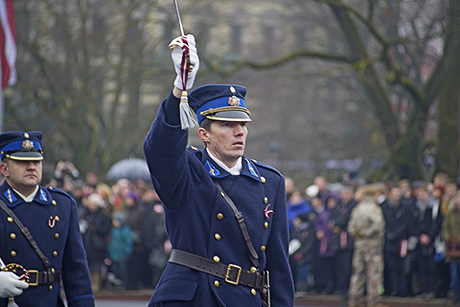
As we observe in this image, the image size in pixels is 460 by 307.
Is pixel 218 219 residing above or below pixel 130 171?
above

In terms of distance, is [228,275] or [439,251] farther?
[439,251]

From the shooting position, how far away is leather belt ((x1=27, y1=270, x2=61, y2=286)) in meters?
7.48

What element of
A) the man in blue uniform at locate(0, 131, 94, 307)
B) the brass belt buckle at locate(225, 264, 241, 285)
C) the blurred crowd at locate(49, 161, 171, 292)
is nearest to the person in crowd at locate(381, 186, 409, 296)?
the blurred crowd at locate(49, 161, 171, 292)

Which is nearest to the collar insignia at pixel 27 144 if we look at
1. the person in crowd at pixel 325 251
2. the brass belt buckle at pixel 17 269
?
the brass belt buckle at pixel 17 269

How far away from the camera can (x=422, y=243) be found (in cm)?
1708

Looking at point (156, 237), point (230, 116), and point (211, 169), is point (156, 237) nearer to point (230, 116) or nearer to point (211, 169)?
point (211, 169)

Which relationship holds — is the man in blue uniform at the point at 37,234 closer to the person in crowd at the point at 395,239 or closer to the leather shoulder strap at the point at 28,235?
the leather shoulder strap at the point at 28,235

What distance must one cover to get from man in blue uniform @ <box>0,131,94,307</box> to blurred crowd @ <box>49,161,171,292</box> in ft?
35.0

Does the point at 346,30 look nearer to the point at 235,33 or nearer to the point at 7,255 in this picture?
the point at 7,255

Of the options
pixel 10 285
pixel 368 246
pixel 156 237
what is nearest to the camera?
pixel 10 285

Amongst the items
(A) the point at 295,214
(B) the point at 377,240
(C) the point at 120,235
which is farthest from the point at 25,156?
(C) the point at 120,235

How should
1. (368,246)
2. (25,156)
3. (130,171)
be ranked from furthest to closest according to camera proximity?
(130,171)
(368,246)
(25,156)

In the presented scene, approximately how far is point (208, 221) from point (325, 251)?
12140 mm

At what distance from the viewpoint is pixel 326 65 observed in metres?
37.8
